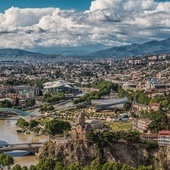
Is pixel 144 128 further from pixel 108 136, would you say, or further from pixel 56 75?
pixel 56 75

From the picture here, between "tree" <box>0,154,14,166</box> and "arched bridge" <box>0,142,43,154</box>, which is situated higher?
"tree" <box>0,154,14,166</box>

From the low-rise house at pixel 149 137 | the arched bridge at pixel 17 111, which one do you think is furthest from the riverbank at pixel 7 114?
the low-rise house at pixel 149 137

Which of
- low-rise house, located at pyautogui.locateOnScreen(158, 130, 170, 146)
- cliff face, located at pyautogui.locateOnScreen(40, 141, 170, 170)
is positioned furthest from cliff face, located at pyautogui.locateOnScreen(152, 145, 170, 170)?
low-rise house, located at pyautogui.locateOnScreen(158, 130, 170, 146)

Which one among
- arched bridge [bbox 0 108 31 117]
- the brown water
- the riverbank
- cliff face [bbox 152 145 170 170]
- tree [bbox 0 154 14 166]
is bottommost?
the riverbank

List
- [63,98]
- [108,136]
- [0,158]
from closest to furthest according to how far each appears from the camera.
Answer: [0,158] < [108,136] < [63,98]

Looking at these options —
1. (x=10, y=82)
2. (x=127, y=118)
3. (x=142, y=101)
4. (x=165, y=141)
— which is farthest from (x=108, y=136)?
(x=10, y=82)

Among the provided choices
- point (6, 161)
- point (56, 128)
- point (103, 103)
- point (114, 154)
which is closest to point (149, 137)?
point (114, 154)

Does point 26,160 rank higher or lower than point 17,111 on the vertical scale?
higher

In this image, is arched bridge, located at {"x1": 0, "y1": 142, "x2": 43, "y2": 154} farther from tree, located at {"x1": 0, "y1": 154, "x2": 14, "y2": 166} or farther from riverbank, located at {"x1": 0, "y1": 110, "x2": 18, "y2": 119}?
riverbank, located at {"x1": 0, "y1": 110, "x2": 18, "y2": 119}

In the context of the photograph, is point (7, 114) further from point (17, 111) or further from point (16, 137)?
point (16, 137)
